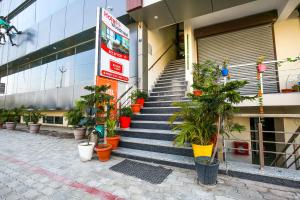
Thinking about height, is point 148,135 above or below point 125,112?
below

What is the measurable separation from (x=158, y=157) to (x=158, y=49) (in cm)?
528

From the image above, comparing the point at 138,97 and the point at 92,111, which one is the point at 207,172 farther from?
the point at 138,97

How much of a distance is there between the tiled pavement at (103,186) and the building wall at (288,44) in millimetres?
3925

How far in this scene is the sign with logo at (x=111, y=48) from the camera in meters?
3.61

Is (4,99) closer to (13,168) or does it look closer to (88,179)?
(13,168)

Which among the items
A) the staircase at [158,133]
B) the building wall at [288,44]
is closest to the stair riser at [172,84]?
the staircase at [158,133]

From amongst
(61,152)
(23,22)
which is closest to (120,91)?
(61,152)

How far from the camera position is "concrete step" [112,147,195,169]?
3018 mm

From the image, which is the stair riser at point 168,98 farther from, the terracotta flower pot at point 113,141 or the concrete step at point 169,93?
the terracotta flower pot at point 113,141

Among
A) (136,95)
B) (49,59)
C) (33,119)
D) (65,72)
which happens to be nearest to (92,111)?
(136,95)

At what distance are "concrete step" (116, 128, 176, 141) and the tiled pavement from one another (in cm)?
95

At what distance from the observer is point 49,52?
8.69 meters

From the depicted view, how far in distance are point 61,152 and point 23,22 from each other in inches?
424

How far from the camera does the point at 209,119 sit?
2.75 m
